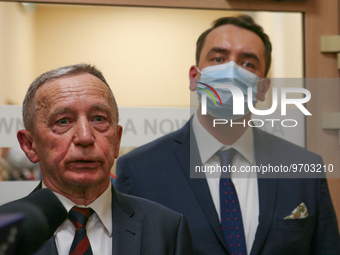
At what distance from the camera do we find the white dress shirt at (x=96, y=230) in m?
1.17

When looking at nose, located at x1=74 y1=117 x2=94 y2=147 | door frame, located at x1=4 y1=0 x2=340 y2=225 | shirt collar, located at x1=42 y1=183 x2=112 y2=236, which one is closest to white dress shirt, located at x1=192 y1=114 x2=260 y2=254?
door frame, located at x1=4 y1=0 x2=340 y2=225

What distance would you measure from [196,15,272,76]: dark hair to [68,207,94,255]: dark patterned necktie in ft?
3.30

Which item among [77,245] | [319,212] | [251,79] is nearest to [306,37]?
[251,79]

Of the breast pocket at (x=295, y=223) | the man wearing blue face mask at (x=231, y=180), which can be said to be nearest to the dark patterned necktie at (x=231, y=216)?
the man wearing blue face mask at (x=231, y=180)

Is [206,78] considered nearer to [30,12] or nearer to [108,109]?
[108,109]

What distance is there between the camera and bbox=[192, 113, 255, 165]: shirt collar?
1.81 m

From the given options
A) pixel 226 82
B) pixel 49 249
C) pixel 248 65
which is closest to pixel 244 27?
pixel 248 65

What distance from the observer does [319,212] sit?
5.96 ft

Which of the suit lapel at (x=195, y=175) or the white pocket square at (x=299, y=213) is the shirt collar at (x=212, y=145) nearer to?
the suit lapel at (x=195, y=175)

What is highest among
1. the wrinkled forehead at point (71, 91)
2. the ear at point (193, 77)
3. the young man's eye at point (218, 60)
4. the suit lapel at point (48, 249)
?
the young man's eye at point (218, 60)

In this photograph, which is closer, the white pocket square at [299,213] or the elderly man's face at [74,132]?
the elderly man's face at [74,132]

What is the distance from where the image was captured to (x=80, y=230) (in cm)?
114

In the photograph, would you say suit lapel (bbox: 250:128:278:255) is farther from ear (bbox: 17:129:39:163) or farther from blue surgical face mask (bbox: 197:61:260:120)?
Answer: ear (bbox: 17:129:39:163)

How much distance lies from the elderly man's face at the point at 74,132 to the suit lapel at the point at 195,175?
1.88 feet
